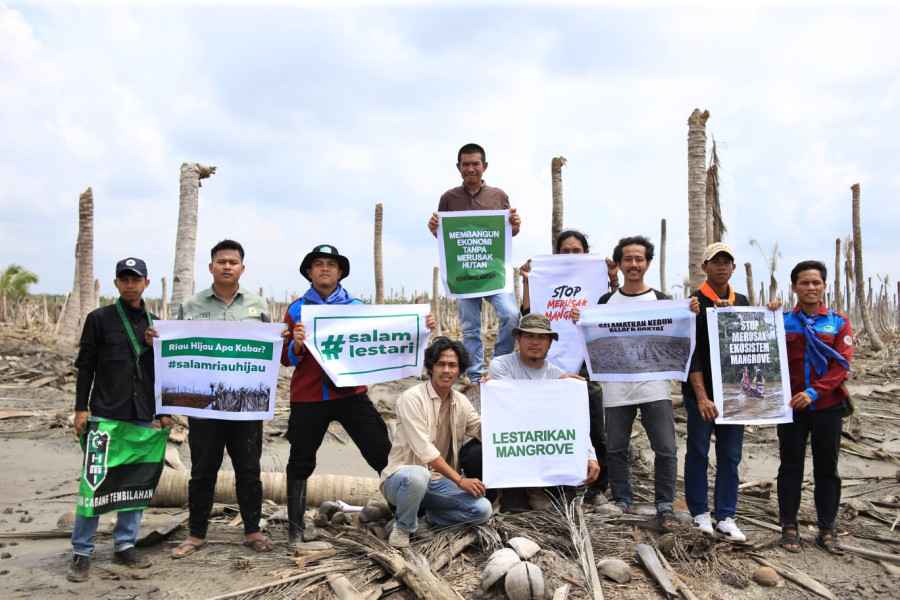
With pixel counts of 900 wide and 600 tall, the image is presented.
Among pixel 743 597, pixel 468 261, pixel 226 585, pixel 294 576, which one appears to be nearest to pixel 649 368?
pixel 743 597

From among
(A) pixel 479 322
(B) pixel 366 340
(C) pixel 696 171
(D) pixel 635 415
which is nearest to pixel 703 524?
(D) pixel 635 415

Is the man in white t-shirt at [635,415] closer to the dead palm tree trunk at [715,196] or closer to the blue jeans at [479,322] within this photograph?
the blue jeans at [479,322]

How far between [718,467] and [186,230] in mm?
6388

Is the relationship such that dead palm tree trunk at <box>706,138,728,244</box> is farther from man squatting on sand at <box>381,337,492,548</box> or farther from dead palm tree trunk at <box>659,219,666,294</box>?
dead palm tree trunk at <box>659,219,666,294</box>

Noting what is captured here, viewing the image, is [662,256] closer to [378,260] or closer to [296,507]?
[378,260]

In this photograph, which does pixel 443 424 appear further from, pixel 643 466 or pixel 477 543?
pixel 643 466

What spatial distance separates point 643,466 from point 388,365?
3425 millimetres

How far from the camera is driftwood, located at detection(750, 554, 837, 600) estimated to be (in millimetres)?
3957

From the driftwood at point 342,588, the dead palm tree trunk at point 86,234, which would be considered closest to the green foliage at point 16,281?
the dead palm tree trunk at point 86,234

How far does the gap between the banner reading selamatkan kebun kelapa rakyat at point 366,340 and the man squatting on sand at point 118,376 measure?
1235 millimetres

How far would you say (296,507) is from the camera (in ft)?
15.3

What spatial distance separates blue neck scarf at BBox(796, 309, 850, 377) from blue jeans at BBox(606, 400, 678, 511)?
107cm

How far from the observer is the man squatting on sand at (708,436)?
460 cm

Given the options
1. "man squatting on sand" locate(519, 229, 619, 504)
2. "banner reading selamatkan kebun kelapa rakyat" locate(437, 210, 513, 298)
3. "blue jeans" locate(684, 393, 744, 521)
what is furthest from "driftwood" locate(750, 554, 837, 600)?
"banner reading selamatkan kebun kelapa rakyat" locate(437, 210, 513, 298)
